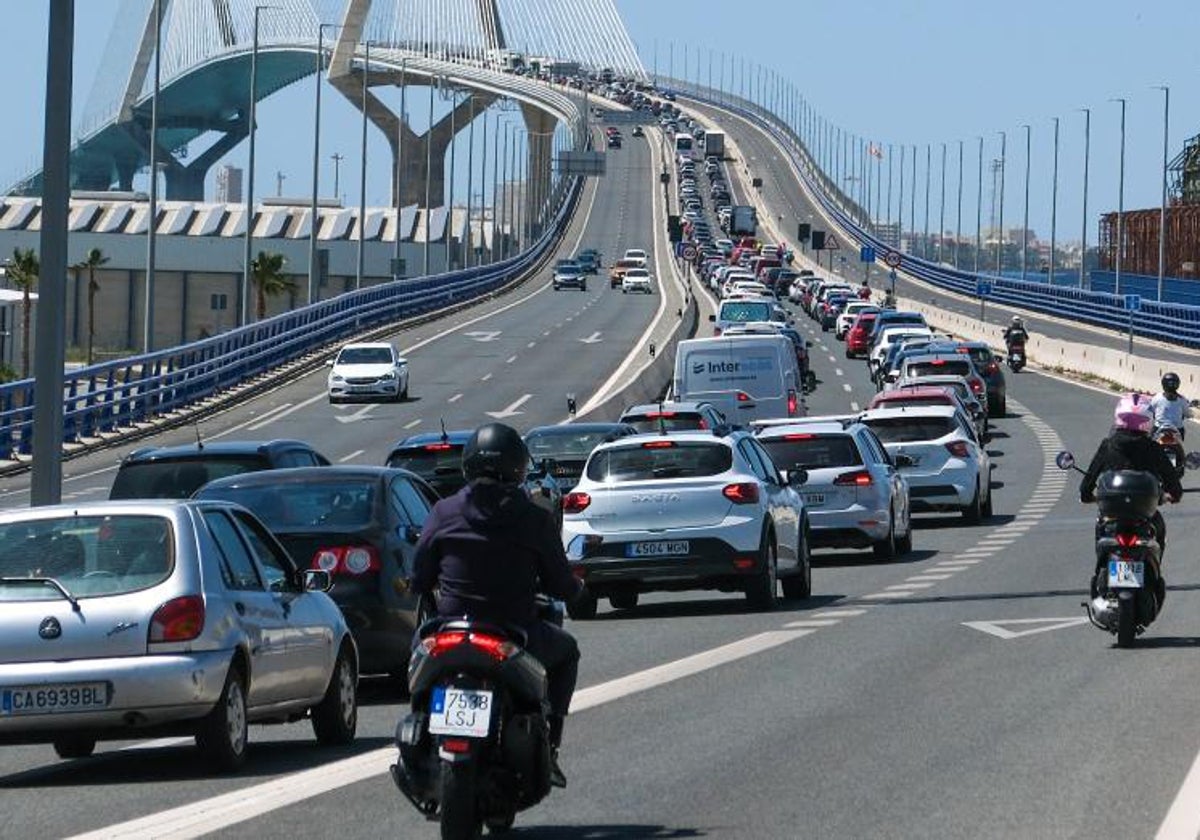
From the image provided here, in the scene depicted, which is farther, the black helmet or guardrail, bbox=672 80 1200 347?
guardrail, bbox=672 80 1200 347

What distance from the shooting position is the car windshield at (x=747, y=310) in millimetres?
75562

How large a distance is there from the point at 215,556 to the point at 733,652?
20.1ft

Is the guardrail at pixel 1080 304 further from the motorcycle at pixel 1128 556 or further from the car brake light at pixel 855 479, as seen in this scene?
the motorcycle at pixel 1128 556

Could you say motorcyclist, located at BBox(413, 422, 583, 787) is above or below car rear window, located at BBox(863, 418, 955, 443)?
above

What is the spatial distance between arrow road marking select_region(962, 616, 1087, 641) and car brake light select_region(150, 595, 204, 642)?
777 cm

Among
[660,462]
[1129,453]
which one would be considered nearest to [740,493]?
[660,462]

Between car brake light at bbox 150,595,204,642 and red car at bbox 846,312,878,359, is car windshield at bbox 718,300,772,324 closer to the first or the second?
red car at bbox 846,312,878,359

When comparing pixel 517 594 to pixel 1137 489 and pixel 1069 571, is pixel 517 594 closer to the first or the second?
pixel 1137 489

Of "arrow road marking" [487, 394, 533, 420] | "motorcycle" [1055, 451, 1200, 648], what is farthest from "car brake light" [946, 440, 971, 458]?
"arrow road marking" [487, 394, 533, 420]

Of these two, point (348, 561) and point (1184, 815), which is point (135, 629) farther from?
point (1184, 815)

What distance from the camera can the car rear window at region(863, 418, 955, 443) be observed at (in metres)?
34.7

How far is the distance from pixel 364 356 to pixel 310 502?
51504 millimetres

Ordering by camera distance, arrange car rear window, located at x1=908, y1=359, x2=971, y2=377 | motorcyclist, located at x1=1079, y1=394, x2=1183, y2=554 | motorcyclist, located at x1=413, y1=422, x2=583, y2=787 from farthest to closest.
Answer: car rear window, located at x1=908, y1=359, x2=971, y2=377 → motorcyclist, located at x1=1079, y1=394, x2=1183, y2=554 → motorcyclist, located at x1=413, y1=422, x2=583, y2=787

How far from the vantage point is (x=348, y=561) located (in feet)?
53.5
